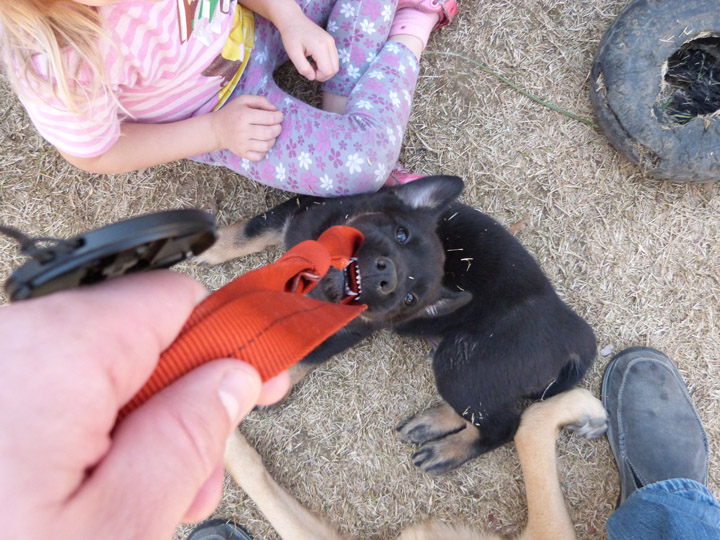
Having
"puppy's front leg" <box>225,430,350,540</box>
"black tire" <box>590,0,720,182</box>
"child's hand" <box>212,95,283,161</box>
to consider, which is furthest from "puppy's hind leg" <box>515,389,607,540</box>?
"child's hand" <box>212,95,283,161</box>

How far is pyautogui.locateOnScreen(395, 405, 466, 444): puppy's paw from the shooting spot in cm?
297

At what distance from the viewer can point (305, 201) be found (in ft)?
9.15

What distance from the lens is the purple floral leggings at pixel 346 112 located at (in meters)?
2.56

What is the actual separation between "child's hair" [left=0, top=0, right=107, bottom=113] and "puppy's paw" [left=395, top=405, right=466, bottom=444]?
8.25 feet

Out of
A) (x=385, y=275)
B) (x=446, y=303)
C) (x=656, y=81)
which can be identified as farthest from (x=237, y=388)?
(x=656, y=81)

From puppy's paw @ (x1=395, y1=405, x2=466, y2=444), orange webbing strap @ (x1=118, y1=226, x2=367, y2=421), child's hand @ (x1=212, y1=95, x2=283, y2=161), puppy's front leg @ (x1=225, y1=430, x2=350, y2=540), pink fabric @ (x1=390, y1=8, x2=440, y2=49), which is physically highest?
pink fabric @ (x1=390, y1=8, x2=440, y2=49)

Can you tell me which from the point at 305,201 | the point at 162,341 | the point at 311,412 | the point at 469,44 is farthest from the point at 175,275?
the point at 469,44

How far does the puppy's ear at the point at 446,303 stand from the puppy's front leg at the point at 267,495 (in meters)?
1.40

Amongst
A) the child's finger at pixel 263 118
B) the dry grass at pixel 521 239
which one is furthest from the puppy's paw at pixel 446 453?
the child's finger at pixel 263 118

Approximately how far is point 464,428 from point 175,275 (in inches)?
99.5

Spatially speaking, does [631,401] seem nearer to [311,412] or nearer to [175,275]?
[311,412]

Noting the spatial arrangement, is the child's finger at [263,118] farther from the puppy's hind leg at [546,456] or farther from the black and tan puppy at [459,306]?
the puppy's hind leg at [546,456]

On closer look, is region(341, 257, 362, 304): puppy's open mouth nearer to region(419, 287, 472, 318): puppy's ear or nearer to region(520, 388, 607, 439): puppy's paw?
region(419, 287, 472, 318): puppy's ear

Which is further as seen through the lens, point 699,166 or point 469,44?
point 469,44
